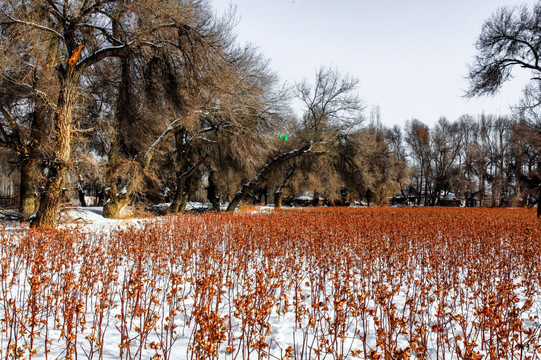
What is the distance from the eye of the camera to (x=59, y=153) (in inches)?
306

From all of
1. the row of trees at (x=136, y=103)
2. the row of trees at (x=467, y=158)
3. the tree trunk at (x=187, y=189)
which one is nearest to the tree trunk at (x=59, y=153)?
the row of trees at (x=136, y=103)

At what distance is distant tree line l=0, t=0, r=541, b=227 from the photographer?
25.5 ft

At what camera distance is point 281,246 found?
6.65 metres

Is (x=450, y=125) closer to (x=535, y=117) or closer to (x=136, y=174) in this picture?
(x=535, y=117)

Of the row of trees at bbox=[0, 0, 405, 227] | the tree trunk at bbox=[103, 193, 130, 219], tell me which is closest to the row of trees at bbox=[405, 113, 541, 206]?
the row of trees at bbox=[0, 0, 405, 227]

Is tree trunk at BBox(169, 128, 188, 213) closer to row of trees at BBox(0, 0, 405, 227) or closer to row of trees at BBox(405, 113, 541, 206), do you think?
row of trees at BBox(0, 0, 405, 227)

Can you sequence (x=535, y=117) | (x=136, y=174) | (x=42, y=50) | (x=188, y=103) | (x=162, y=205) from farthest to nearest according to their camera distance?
(x=162, y=205) → (x=535, y=117) → (x=136, y=174) → (x=188, y=103) → (x=42, y=50)

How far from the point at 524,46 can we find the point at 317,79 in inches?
451

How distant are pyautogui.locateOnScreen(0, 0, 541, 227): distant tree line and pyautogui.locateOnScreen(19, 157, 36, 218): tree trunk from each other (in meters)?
0.04

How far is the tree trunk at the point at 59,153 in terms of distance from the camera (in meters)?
7.78

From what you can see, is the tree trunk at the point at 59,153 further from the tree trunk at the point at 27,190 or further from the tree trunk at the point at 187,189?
the tree trunk at the point at 187,189

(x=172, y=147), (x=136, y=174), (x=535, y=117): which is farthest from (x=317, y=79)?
(x=136, y=174)

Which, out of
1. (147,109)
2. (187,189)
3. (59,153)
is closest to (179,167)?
(187,189)

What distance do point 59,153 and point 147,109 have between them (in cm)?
355
